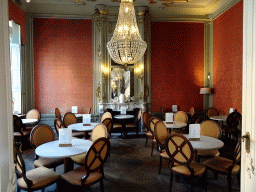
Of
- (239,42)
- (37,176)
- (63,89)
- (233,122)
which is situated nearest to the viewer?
(37,176)

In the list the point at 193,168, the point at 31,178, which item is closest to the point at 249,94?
the point at 193,168

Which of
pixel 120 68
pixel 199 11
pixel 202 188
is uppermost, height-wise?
pixel 199 11

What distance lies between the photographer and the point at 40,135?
346 cm

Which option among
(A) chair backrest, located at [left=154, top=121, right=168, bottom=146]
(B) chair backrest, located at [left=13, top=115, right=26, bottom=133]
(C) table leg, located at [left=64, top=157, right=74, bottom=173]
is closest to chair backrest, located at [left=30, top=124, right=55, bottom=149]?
(C) table leg, located at [left=64, top=157, right=74, bottom=173]

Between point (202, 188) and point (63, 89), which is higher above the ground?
point (63, 89)

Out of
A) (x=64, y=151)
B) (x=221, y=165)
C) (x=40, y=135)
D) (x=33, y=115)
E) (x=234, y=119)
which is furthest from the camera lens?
(x=33, y=115)

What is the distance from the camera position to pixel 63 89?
732 cm

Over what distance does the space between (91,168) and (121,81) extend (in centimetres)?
495

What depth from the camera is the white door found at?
1.33 meters

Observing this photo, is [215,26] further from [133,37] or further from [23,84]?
[23,84]

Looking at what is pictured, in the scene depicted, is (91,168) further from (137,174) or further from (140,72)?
(140,72)

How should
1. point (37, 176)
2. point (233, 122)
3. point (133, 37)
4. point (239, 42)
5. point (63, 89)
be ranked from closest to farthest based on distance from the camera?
1. point (37, 176)
2. point (133, 37)
3. point (233, 122)
4. point (239, 42)
5. point (63, 89)

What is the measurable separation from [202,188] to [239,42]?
449 centimetres

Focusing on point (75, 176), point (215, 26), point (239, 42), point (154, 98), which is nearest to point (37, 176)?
point (75, 176)
